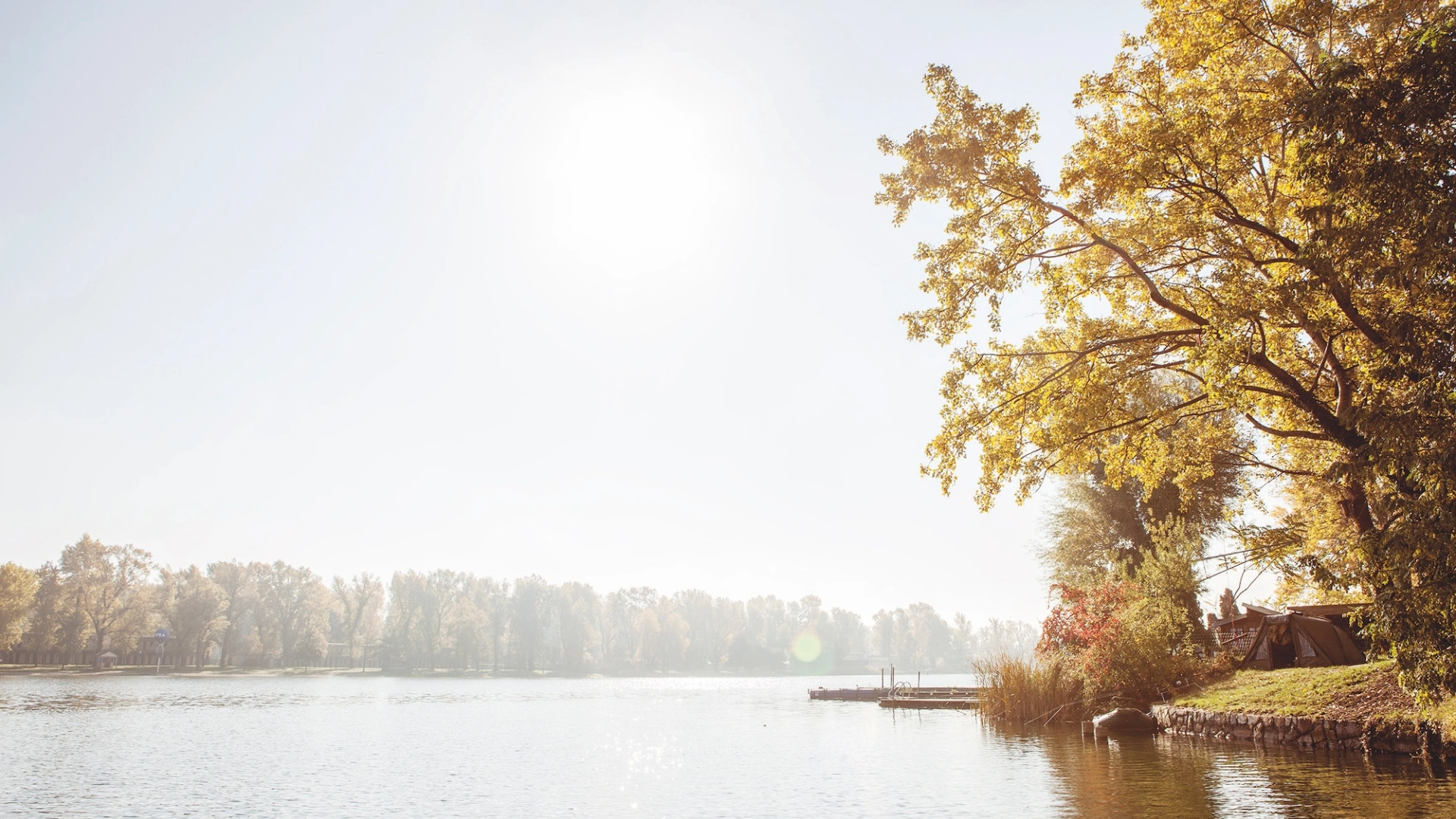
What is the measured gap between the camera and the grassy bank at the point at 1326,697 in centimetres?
1457

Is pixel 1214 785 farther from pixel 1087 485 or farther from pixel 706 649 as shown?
pixel 706 649

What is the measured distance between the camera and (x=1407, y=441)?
29.9 feet

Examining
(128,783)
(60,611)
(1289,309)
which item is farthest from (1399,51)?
(60,611)

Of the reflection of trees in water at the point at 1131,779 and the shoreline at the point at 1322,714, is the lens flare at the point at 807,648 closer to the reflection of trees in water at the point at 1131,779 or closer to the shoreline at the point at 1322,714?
the shoreline at the point at 1322,714

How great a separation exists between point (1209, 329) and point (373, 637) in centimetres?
11127

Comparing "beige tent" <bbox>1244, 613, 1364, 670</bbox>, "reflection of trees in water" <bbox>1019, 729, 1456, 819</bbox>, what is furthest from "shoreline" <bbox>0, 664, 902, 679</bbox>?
"beige tent" <bbox>1244, 613, 1364, 670</bbox>

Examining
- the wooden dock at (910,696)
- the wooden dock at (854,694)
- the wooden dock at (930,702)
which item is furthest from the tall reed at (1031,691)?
the wooden dock at (854,694)

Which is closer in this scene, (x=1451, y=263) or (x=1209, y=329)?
(x=1451, y=263)

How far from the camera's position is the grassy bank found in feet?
47.8

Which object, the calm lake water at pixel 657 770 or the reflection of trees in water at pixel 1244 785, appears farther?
the calm lake water at pixel 657 770

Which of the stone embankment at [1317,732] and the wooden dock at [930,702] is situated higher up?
the stone embankment at [1317,732]

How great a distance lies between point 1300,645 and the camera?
25469 mm

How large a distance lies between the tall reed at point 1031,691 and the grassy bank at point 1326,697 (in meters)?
3.53

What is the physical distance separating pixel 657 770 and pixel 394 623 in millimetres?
94135
